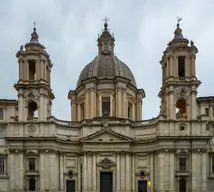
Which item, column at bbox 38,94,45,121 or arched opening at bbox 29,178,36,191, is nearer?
arched opening at bbox 29,178,36,191

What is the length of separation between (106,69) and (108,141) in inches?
504

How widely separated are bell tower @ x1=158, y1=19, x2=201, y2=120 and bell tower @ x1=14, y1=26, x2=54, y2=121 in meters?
16.2

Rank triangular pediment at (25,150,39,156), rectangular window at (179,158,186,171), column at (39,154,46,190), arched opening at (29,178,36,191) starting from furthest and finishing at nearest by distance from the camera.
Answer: triangular pediment at (25,150,39,156) < rectangular window at (179,158,186,171) < arched opening at (29,178,36,191) < column at (39,154,46,190)

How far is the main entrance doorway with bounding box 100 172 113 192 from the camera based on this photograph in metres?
60.9

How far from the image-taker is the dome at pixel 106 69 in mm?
68000

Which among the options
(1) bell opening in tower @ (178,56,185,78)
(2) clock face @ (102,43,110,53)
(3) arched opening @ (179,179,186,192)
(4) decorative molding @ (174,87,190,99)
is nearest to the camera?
(3) arched opening @ (179,179,186,192)

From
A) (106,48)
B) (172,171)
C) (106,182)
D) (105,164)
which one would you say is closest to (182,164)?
(172,171)

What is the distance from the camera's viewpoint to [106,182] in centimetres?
6097

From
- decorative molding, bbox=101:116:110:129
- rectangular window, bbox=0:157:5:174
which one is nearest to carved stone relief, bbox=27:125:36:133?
rectangular window, bbox=0:157:5:174

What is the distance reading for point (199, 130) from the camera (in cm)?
5897

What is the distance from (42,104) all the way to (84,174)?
11.1 m

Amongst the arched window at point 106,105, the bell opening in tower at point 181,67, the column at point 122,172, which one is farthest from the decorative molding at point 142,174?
the bell opening in tower at point 181,67

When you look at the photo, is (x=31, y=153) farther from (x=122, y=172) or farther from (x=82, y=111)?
(x=82, y=111)

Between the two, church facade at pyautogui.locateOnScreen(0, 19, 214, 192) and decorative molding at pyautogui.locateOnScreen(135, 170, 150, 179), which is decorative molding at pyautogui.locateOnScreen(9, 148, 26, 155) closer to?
church facade at pyautogui.locateOnScreen(0, 19, 214, 192)
